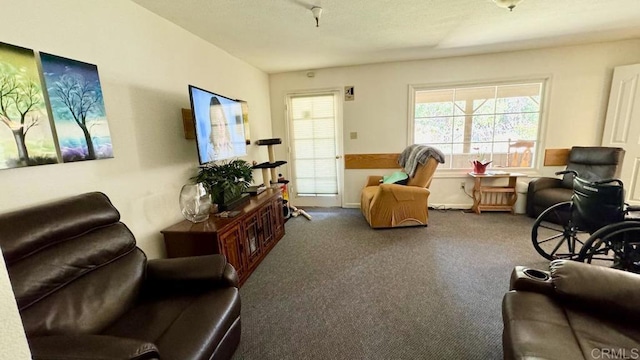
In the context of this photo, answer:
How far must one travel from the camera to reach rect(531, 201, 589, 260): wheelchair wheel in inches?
91.1

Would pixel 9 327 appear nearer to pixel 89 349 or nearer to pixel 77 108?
pixel 89 349

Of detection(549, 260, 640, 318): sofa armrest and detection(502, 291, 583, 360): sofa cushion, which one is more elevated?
detection(549, 260, 640, 318): sofa armrest

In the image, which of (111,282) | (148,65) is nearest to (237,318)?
(111,282)

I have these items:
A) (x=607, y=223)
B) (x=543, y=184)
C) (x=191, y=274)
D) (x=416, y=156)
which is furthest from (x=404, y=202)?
(x=191, y=274)

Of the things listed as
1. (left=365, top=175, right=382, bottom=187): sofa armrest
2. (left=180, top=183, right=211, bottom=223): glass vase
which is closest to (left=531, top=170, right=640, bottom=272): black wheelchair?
(left=365, top=175, right=382, bottom=187): sofa armrest

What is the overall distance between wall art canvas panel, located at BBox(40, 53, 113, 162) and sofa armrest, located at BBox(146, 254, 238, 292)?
2.67 feet

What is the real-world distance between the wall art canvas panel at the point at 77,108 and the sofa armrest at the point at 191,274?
81cm

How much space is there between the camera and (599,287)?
3.81ft

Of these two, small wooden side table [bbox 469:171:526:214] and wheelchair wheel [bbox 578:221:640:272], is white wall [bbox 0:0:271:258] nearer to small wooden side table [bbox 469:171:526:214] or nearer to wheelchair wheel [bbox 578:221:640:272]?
wheelchair wheel [bbox 578:221:640:272]

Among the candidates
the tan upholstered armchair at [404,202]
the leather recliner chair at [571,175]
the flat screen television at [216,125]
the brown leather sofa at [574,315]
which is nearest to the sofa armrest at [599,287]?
the brown leather sofa at [574,315]

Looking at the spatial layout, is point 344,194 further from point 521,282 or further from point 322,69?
point 521,282

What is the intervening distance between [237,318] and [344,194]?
3.19m

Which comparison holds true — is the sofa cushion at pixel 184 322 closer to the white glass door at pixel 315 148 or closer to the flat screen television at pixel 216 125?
the flat screen television at pixel 216 125

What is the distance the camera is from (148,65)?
6.77 ft
